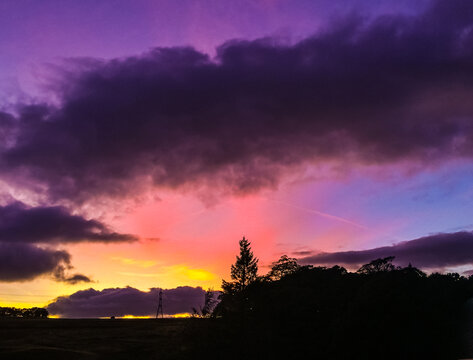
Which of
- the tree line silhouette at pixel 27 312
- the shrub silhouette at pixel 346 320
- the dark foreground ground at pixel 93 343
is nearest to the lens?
the shrub silhouette at pixel 346 320

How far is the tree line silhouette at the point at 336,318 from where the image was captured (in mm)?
41938

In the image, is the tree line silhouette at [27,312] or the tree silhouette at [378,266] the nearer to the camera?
the tree silhouette at [378,266]

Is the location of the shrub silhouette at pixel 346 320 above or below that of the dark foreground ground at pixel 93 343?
above

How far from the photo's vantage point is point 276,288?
53625 millimetres

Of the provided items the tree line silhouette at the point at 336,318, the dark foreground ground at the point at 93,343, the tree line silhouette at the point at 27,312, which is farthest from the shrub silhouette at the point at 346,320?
the tree line silhouette at the point at 27,312

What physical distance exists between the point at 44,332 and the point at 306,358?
220ft

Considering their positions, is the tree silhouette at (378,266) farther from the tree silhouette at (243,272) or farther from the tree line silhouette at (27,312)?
the tree line silhouette at (27,312)

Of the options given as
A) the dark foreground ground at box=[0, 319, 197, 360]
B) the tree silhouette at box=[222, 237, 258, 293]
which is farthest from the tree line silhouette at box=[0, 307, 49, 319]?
the tree silhouette at box=[222, 237, 258, 293]

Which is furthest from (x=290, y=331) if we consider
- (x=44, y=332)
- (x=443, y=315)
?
(x=44, y=332)

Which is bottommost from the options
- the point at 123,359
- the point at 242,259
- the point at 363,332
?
the point at 123,359

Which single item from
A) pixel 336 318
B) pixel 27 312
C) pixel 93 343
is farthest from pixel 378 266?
pixel 27 312

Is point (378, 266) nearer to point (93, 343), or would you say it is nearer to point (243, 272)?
point (243, 272)

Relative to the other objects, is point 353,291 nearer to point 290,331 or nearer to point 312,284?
point 312,284

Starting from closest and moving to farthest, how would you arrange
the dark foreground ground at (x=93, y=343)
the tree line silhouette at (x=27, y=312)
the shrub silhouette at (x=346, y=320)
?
the shrub silhouette at (x=346, y=320) → the dark foreground ground at (x=93, y=343) → the tree line silhouette at (x=27, y=312)
